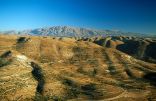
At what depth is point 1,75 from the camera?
142 metres

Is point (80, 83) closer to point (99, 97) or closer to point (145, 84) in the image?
point (99, 97)

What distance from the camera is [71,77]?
150750mm

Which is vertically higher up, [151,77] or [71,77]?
[71,77]

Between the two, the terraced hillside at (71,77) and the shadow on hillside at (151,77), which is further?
the shadow on hillside at (151,77)

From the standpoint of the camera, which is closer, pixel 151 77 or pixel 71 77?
pixel 71 77

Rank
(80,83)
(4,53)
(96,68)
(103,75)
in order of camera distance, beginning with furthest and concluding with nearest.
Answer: (4,53) → (96,68) → (103,75) → (80,83)

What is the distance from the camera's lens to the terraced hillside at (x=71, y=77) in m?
123

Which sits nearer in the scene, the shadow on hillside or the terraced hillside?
the terraced hillside

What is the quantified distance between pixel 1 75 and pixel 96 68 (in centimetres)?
6098

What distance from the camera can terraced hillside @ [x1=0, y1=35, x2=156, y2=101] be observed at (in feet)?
402

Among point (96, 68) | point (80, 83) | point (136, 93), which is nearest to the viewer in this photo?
point (136, 93)

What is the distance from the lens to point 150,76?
165 m

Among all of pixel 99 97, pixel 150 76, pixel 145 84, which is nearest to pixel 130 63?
pixel 150 76

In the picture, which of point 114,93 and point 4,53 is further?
point 4,53
